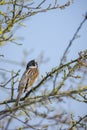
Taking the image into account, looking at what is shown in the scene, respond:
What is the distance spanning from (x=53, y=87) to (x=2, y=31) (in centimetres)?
137

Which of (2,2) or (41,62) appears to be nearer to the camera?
(41,62)

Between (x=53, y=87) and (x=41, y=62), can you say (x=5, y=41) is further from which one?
(x=53, y=87)

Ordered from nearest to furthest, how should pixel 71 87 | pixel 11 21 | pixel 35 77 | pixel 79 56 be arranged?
pixel 71 87, pixel 79 56, pixel 11 21, pixel 35 77

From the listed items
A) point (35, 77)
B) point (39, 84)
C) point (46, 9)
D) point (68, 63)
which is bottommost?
point (35, 77)

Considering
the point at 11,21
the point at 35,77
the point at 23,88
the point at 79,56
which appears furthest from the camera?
the point at 35,77

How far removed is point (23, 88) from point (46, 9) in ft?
4.62

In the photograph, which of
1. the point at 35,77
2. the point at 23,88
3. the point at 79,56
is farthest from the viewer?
the point at 35,77

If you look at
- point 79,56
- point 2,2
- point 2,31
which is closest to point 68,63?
point 79,56

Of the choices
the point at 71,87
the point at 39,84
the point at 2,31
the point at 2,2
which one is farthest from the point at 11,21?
the point at 71,87

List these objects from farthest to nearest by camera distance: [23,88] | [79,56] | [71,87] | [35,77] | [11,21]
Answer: [35,77] < [23,88] < [11,21] < [79,56] < [71,87]

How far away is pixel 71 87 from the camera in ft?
13.5

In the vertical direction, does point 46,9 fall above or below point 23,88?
above

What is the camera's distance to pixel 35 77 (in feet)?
19.5

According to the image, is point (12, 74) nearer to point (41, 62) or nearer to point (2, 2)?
point (41, 62)
